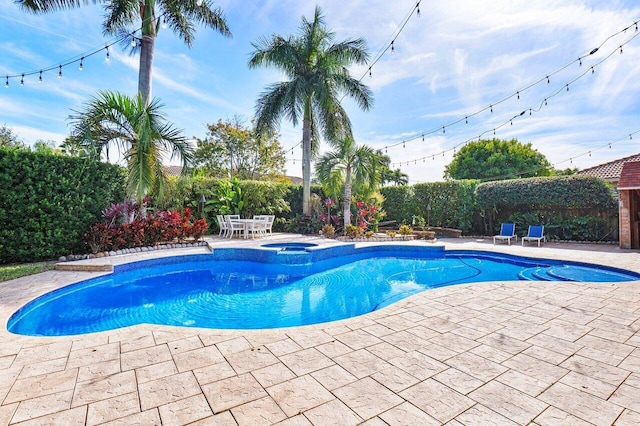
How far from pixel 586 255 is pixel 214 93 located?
1689 cm

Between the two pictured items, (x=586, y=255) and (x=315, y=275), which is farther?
(x=586, y=255)

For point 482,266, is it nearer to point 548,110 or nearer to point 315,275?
point 315,275

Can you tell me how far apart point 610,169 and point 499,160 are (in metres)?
16.9

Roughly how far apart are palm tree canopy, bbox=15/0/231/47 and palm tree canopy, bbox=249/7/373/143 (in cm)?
261

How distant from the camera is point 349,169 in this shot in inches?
515

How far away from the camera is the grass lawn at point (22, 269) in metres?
5.85

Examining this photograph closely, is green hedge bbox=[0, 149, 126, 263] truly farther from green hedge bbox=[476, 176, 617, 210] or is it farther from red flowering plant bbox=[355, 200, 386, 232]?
green hedge bbox=[476, 176, 617, 210]

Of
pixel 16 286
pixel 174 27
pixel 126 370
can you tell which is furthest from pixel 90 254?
pixel 174 27

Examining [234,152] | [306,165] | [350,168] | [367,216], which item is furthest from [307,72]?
[234,152]

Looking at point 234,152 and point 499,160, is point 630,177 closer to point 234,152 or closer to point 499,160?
point 234,152

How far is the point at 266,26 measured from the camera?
13023mm

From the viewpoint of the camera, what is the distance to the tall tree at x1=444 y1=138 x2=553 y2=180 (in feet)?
102

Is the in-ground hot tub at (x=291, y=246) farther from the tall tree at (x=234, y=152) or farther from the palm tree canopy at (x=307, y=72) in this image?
the tall tree at (x=234, y=152)

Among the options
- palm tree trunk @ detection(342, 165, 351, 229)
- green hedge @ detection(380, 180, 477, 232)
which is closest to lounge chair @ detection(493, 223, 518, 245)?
green hedge @ detection(380, 180, 477, 232)
